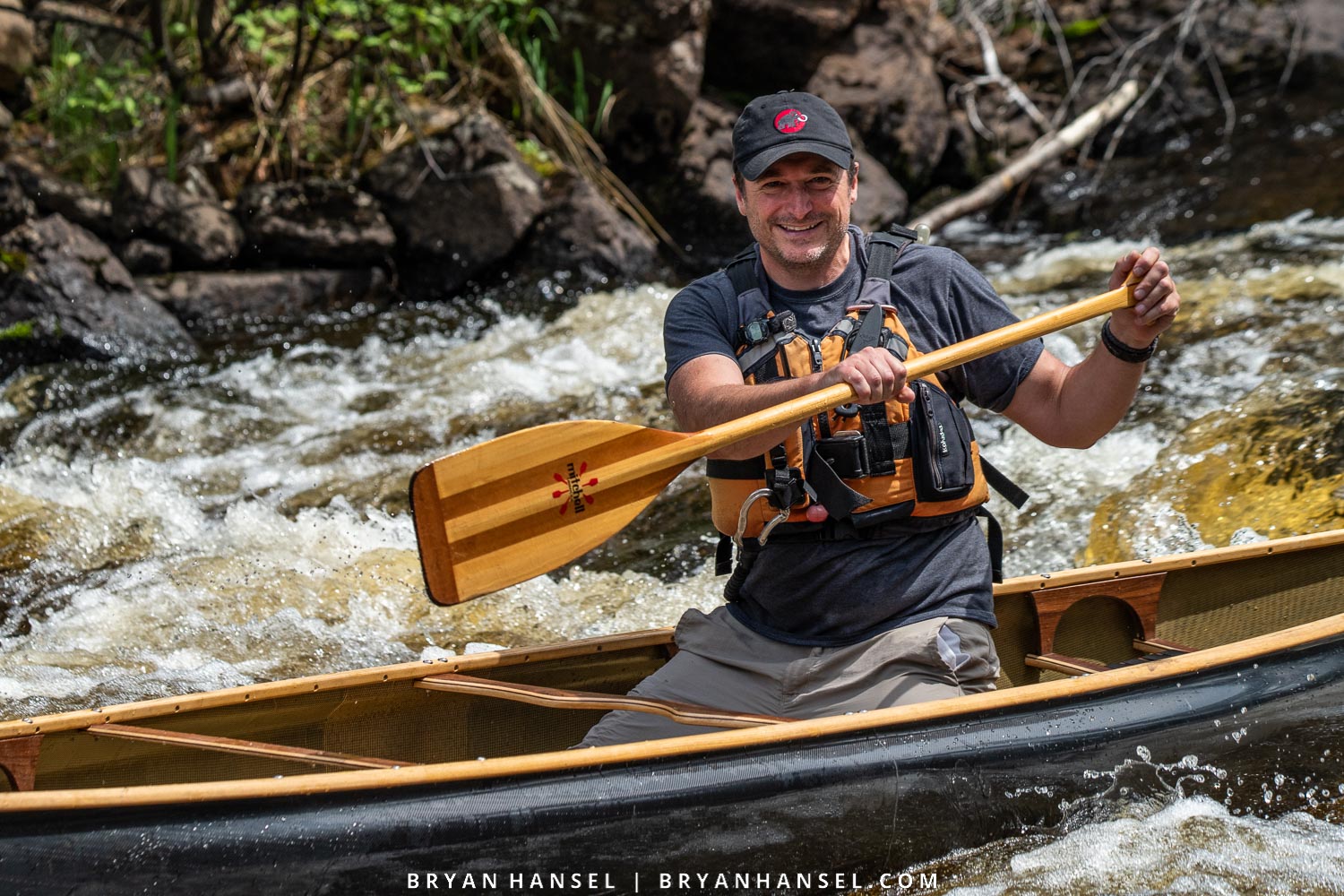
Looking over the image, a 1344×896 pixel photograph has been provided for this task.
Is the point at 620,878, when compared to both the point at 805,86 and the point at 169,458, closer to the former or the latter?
the point at 169,458

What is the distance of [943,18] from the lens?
358 inches

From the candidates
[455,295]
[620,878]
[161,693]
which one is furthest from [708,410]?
[455,295]

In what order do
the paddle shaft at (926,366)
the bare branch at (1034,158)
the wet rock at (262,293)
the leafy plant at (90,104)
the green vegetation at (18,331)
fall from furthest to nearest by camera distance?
the bare branch at (1034,158) < the leafy plant at (90,104) < the wet rock at (262,293) < the green vegetation at (18,331) < the paddle shaft at (926,366)

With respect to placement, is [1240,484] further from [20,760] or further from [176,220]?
[176,220]

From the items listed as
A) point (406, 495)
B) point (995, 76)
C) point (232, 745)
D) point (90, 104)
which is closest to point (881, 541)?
point (232, 745)

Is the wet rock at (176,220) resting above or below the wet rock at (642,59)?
below

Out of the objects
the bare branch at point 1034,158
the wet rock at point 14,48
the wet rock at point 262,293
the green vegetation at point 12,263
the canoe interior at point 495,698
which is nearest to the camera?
the canoe interior at point 495,698

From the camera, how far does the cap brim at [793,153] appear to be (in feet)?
8.02

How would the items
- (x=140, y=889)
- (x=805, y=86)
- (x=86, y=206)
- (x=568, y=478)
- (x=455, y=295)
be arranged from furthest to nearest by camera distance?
(x=805, y=86)
(x=455, y=295)
(x=86, y=206)
(x=568, y=478)
(x=140, y=889)

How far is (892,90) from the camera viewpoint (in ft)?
26.3

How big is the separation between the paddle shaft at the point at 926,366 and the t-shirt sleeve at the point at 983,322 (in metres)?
0.07

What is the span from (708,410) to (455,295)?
4491 mm

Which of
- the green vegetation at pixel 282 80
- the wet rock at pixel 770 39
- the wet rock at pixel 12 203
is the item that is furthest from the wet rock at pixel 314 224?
the wet rock at pixel 770 39

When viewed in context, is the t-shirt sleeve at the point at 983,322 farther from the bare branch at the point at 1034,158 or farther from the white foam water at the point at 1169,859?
the bare branch at the point at 1034,158
